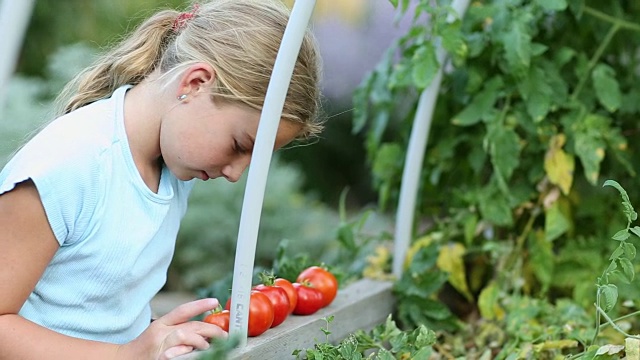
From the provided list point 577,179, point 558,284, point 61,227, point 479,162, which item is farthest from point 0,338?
point 577,179

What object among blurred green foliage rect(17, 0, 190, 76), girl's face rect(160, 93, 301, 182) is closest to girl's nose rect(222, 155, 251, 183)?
girl's face rect(160, 93, 301, 182)

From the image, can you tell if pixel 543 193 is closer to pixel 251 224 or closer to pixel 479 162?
pixel 479 162

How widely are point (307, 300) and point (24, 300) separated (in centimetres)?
74


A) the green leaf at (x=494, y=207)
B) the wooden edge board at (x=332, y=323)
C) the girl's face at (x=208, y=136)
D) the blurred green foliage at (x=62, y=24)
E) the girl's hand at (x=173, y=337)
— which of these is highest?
the blurred green foliage at (x=62, y=24)

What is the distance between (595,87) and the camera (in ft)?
8.81

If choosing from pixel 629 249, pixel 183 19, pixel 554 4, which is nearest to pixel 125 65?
pixel 183 19

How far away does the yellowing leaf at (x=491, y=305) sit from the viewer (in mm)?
2721

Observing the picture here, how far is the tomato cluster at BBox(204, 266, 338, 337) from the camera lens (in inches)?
71.5

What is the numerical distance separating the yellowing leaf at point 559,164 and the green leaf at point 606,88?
0.17 metres

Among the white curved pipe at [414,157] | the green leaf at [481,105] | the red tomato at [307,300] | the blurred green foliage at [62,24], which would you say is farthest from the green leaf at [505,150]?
the blurred green foliage at [62,24]

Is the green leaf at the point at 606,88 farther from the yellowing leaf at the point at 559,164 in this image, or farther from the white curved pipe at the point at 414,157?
the white curved pipe at the point at 414,157

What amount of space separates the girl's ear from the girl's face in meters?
0.02

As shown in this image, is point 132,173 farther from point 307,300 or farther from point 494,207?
point 494,207

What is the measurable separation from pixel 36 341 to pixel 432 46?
1430 millimetres
